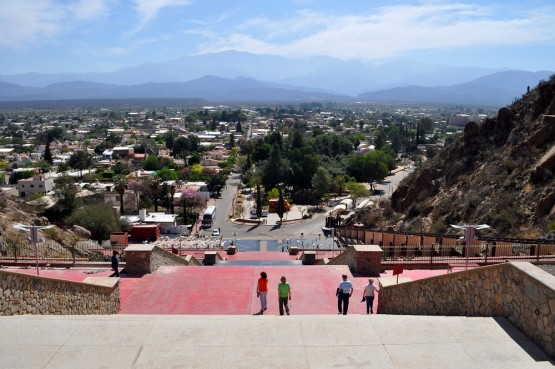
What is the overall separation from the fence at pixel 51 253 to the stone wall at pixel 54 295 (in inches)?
196

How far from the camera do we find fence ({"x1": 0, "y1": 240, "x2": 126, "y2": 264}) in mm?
13516

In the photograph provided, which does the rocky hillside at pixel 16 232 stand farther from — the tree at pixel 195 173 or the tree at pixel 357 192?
the tree at pixel 195 173

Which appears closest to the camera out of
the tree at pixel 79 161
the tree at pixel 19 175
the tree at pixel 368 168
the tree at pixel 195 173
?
the tree at pixel 19 175

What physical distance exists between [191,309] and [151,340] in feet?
13.1

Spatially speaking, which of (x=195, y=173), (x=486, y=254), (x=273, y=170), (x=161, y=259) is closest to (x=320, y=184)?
(x=273, y=170)

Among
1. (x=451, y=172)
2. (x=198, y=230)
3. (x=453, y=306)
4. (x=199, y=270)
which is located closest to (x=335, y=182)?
(x=198, y=230)

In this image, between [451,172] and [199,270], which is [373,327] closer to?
[199,270]

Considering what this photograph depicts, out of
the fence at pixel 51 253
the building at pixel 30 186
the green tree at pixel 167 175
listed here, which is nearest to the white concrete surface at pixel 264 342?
the fence at pixel 51 253

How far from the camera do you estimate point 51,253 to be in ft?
60.7

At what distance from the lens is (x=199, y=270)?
12312 millimetres

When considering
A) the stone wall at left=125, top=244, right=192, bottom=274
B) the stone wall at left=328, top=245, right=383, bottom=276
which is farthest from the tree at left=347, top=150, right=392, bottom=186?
the stone wall at left=125, top=244, right=192, bottom=274

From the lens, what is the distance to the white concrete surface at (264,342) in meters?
5.09

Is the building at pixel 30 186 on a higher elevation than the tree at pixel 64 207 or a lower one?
lower

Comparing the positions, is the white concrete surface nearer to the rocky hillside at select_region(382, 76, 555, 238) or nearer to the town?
the rocky hillside at select_region(382, 76, 555, 238)
